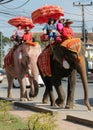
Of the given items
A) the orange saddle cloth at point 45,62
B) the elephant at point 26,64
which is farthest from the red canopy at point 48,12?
the elephant at point 26,64

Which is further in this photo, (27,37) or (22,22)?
(22,22)

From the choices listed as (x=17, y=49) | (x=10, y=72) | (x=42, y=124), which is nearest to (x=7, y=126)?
(x=42, y=124)

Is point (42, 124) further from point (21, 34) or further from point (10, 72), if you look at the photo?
point (10, 72)

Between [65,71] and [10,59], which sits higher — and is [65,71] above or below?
below

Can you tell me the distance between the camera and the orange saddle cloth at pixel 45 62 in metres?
12.0

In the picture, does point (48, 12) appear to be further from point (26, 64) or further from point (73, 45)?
point (26, 64)

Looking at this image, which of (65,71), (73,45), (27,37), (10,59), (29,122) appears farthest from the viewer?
(10,59)

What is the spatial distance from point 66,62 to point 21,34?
3.58 metres

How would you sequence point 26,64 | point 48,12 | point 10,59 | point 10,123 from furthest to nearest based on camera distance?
point 10,59
point 26,64
point 48,12
point 10,123

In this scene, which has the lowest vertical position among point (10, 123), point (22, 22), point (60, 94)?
point (10, 123)

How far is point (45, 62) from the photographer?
1203cm

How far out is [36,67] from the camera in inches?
519

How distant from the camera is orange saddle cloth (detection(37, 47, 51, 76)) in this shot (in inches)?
471

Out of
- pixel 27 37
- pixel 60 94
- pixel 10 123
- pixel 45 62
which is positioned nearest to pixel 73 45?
pixel 45 62
